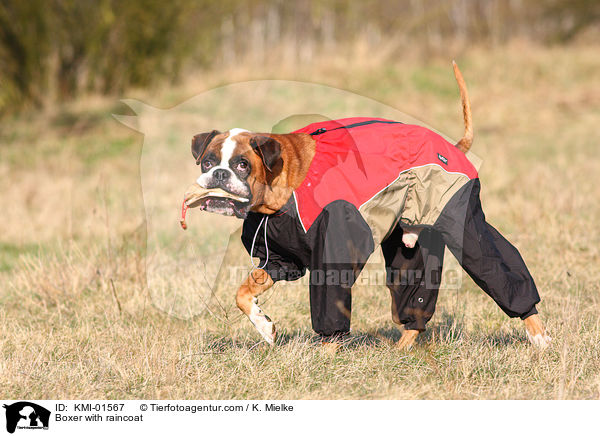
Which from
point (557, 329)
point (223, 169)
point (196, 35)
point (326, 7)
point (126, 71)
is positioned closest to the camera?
point (223, 169)

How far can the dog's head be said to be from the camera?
376cm

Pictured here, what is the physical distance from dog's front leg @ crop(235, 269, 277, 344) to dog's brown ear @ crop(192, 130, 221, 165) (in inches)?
32.9

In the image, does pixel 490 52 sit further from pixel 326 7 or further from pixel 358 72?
pixel 326 7

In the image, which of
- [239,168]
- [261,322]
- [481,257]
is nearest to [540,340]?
[481,257]

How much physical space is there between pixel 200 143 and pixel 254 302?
3.55 ft

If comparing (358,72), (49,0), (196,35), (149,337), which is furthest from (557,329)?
(196,35)

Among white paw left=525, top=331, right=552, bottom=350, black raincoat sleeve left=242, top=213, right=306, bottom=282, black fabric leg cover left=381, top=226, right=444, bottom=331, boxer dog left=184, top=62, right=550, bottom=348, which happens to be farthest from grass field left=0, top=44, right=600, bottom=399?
black raincoat sleeve left=242, top=213, right=306, bottom=282

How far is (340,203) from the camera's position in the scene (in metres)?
3.78

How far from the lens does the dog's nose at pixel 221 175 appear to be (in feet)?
12.3

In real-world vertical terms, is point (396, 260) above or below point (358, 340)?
above

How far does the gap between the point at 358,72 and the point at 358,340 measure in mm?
12938

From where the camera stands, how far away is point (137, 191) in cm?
1017

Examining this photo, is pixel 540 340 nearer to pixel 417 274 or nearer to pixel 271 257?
pixel 417 274
